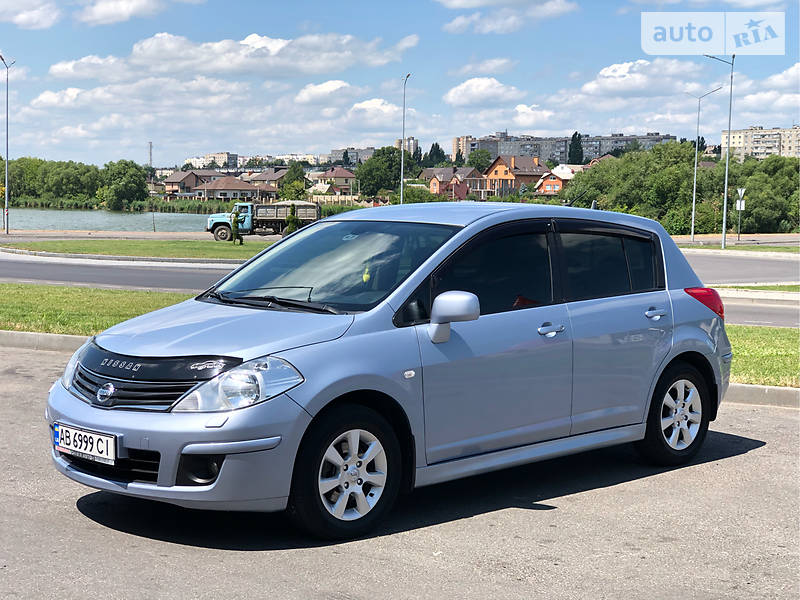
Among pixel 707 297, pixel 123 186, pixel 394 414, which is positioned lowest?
pixel 394 414

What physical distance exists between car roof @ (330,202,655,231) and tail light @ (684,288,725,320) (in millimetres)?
716

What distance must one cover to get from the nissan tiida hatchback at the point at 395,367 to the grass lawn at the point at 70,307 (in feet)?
22.1

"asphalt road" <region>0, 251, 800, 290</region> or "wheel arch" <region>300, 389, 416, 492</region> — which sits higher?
"wheel arch" <region>300, 389, 416, 492</region>

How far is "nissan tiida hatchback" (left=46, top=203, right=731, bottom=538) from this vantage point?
459cm

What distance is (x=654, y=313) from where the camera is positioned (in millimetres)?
6438

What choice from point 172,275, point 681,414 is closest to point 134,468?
point 681,414

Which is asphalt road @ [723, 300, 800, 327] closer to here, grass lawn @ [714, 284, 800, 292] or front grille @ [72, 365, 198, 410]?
grass lawn @ [714, 284, 800, 292]

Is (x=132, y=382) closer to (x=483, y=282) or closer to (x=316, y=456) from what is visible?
(x=316, y=456)

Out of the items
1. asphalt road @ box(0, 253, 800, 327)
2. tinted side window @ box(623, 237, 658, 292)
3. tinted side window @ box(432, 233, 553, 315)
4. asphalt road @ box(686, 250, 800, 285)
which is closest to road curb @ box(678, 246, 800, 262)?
asphalt road @ box(686, 250, 800, 285)

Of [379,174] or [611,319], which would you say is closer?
[611,319]

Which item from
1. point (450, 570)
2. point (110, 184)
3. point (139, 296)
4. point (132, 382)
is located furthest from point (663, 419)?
point (110, 184)

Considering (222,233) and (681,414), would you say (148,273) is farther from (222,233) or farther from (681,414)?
(222,233)

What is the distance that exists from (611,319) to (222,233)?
45.0 metres

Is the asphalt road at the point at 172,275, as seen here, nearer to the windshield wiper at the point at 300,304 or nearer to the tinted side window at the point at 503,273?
the tinted side window at the point at 503,273
